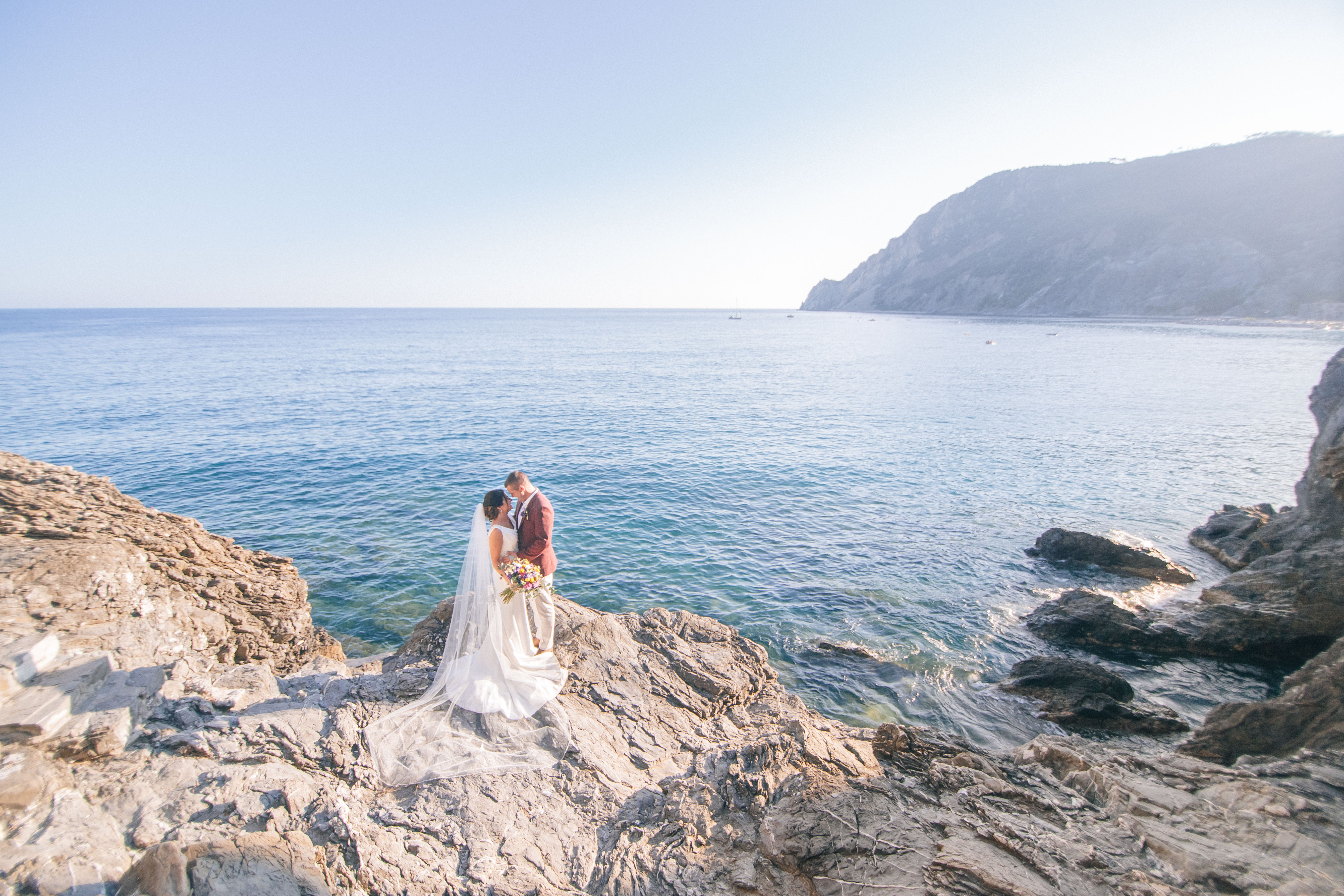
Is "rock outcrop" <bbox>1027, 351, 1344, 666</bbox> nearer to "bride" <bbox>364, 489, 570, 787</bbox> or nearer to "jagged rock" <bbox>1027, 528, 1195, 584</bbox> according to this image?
"jagged rock" <bbox>1027, 528, 1195, 584</bbox>

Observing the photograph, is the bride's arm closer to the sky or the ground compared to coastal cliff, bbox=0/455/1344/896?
closer to the sky

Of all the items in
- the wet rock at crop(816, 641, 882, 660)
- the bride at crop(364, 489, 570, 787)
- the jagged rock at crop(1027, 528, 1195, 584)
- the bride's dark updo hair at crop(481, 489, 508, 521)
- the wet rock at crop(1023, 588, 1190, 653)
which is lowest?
the wet rock at crop(816, 641, 882, 660)

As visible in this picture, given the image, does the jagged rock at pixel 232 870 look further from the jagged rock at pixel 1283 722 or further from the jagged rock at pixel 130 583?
the jagged rock at pixel 1283 722

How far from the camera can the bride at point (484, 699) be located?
585 cm

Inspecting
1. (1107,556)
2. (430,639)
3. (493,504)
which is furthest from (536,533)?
(1107,556)

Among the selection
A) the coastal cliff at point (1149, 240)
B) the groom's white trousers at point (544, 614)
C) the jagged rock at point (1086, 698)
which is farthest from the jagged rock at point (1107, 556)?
the coastal cliff at point (1149, 240)

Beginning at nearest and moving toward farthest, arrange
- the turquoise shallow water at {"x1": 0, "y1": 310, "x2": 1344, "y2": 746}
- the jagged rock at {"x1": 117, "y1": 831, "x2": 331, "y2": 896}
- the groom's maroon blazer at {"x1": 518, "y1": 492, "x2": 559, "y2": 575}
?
the jagged rock at {"x1": 117, "y1": 831, "x2": 331, "y2": 896} < the groom's maroon blazer at {"x1": 518, "y1": 492, "x2": 559, "y2": 575} < the turquoise shallow water at {"x1": 0, "y1": 310, "x2": 1344, "y2": 746}

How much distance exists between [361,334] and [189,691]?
117 m

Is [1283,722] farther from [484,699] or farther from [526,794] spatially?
[484,699]

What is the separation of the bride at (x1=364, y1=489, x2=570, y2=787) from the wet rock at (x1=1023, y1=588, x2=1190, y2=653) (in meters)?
11.6

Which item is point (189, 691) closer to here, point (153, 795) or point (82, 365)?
point (153, 795)

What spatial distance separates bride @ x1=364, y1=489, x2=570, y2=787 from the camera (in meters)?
5.85

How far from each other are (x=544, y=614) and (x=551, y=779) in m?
2.17

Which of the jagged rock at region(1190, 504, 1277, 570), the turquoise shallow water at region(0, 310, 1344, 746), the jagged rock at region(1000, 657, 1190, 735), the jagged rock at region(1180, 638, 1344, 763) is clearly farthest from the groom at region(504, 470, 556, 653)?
the jagged rock at region(1190, 504, 1277, 570)
